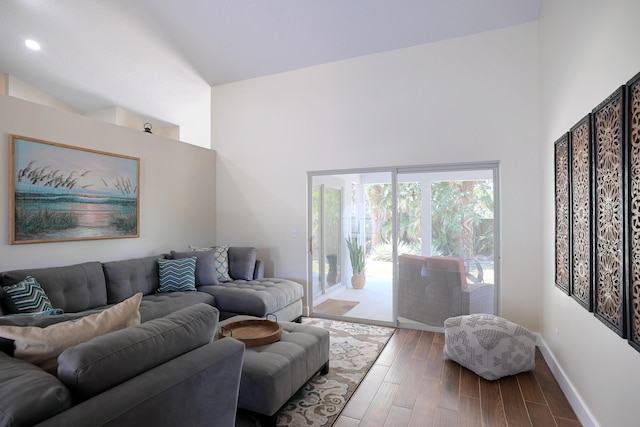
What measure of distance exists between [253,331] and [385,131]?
280cm

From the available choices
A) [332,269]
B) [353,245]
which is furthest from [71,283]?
[353,245]

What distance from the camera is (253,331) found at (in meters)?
2.58

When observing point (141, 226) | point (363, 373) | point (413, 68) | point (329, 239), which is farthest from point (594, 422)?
point (141, 226)

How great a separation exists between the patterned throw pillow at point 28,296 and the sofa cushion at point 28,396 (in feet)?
6.15

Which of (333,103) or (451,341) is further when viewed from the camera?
(333,103)

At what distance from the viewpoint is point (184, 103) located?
5758 millimetres

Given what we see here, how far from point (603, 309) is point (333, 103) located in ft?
11.6

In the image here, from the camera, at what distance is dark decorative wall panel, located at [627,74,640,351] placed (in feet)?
4.66

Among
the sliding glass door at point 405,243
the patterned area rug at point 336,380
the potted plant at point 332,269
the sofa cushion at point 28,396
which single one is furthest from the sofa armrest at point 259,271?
the sofa cushion at point 28,396

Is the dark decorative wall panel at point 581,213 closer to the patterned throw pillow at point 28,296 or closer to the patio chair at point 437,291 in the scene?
the patio chair at point 437,291

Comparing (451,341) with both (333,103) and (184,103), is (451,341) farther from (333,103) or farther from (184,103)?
(184,103)

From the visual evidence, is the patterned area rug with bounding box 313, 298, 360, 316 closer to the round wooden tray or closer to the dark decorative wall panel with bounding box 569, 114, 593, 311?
the round wooden tray

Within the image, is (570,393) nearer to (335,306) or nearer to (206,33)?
(335,306)

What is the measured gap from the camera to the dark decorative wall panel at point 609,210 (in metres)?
1.57
